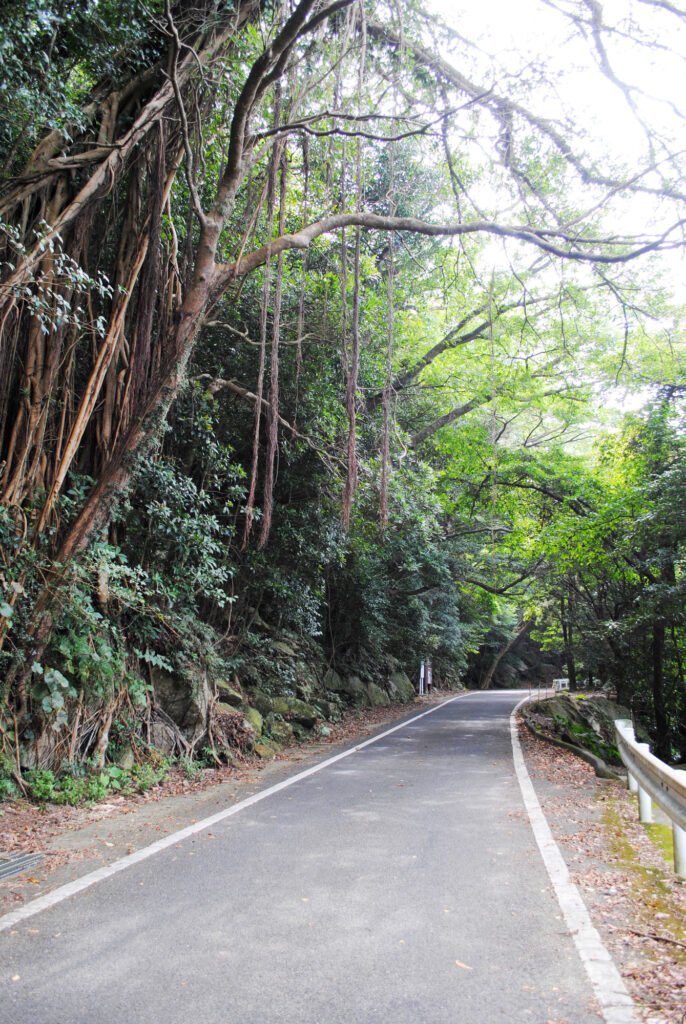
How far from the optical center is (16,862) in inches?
181

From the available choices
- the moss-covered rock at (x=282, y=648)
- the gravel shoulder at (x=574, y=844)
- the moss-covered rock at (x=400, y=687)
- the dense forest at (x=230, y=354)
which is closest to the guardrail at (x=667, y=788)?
the gravel shoulder at (x=574, y=844)

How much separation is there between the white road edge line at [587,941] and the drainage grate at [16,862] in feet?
11.4

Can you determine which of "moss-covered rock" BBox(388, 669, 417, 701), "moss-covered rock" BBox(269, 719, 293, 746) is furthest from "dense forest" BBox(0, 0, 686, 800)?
"moss-covered rock" BBox(388, 669, 417, 701)

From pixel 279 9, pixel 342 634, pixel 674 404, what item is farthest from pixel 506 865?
pixel 342 634

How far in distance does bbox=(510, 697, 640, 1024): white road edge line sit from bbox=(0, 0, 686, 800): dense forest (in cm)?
354

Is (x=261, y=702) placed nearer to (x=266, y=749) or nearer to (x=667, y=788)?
→ (x=266, y=749)

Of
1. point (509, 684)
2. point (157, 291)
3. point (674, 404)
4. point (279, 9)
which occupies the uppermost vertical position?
point (279, 9)

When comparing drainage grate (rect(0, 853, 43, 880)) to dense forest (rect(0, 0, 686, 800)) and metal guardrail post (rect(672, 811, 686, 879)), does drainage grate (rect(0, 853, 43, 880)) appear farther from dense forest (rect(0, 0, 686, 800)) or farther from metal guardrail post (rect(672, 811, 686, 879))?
metal guardrail post (rect(672, 811, 686, 879))

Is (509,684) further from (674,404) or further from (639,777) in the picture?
(639,777)

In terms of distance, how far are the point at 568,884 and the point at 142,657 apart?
564 centimetres

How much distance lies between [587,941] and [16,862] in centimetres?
369

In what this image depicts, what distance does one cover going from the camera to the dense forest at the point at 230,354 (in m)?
6.36

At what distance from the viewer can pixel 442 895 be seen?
13.2 feet

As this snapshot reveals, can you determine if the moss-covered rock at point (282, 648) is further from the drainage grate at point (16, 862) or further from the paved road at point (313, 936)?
the drainage grate at point (16, 862)
